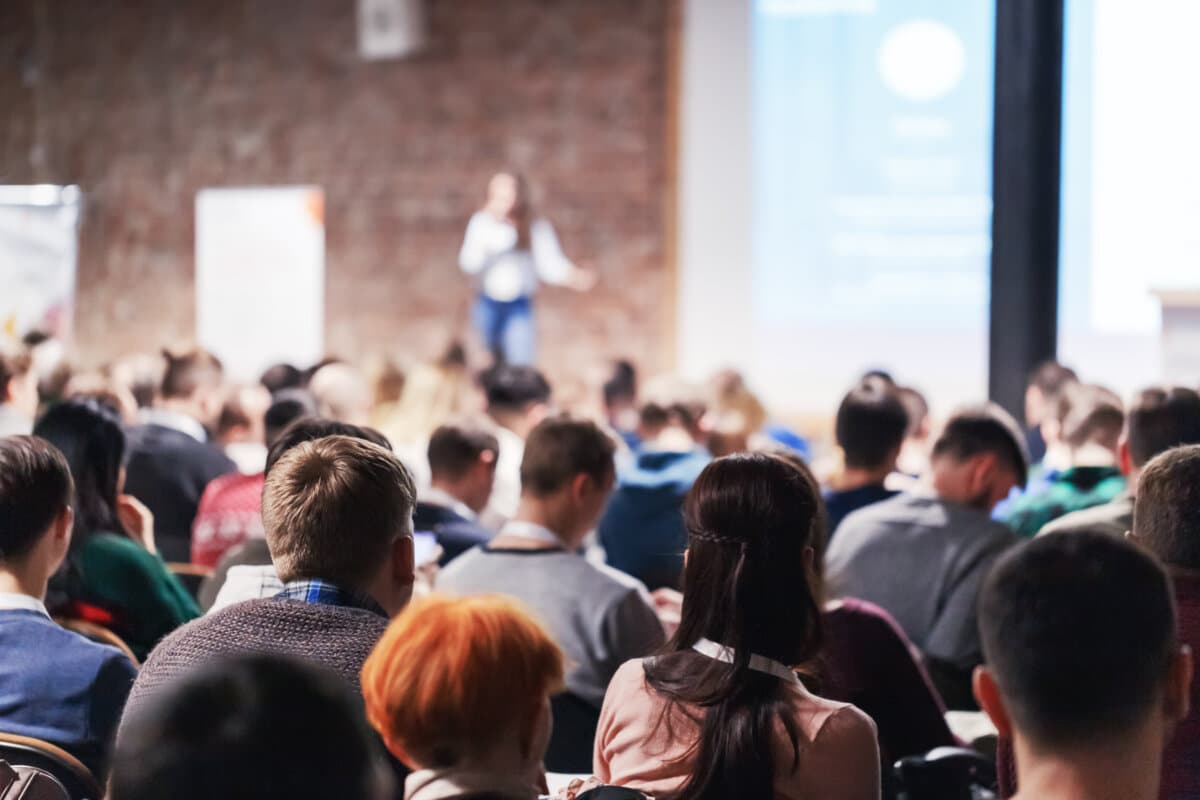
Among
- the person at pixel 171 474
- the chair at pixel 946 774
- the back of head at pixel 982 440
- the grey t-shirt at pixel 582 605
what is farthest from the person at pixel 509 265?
the chair at pixel 946 774

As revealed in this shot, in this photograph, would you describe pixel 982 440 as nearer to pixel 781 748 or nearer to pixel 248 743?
pixel 781 748

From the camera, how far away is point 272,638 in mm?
1726

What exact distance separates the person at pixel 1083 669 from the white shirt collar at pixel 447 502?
2179mm

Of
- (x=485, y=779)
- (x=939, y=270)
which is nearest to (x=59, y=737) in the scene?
(x=485, y=779)

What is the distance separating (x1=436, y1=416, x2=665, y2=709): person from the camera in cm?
259

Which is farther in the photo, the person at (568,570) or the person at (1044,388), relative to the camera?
the person at (1044,388)

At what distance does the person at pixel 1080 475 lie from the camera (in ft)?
11.4

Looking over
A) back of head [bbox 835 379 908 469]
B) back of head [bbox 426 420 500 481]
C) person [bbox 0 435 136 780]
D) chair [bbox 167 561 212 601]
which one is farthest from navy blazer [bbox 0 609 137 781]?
back of head [bbox 835 379 908 469]

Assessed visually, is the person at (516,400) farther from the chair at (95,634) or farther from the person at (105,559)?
the chair at (95,634)

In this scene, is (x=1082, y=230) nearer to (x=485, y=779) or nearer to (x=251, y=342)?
(x=251, y=342)

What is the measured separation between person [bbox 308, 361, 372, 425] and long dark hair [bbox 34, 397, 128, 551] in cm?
162

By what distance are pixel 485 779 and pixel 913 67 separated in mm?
7289

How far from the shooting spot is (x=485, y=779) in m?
1.25

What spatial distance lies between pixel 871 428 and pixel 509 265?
503cm
